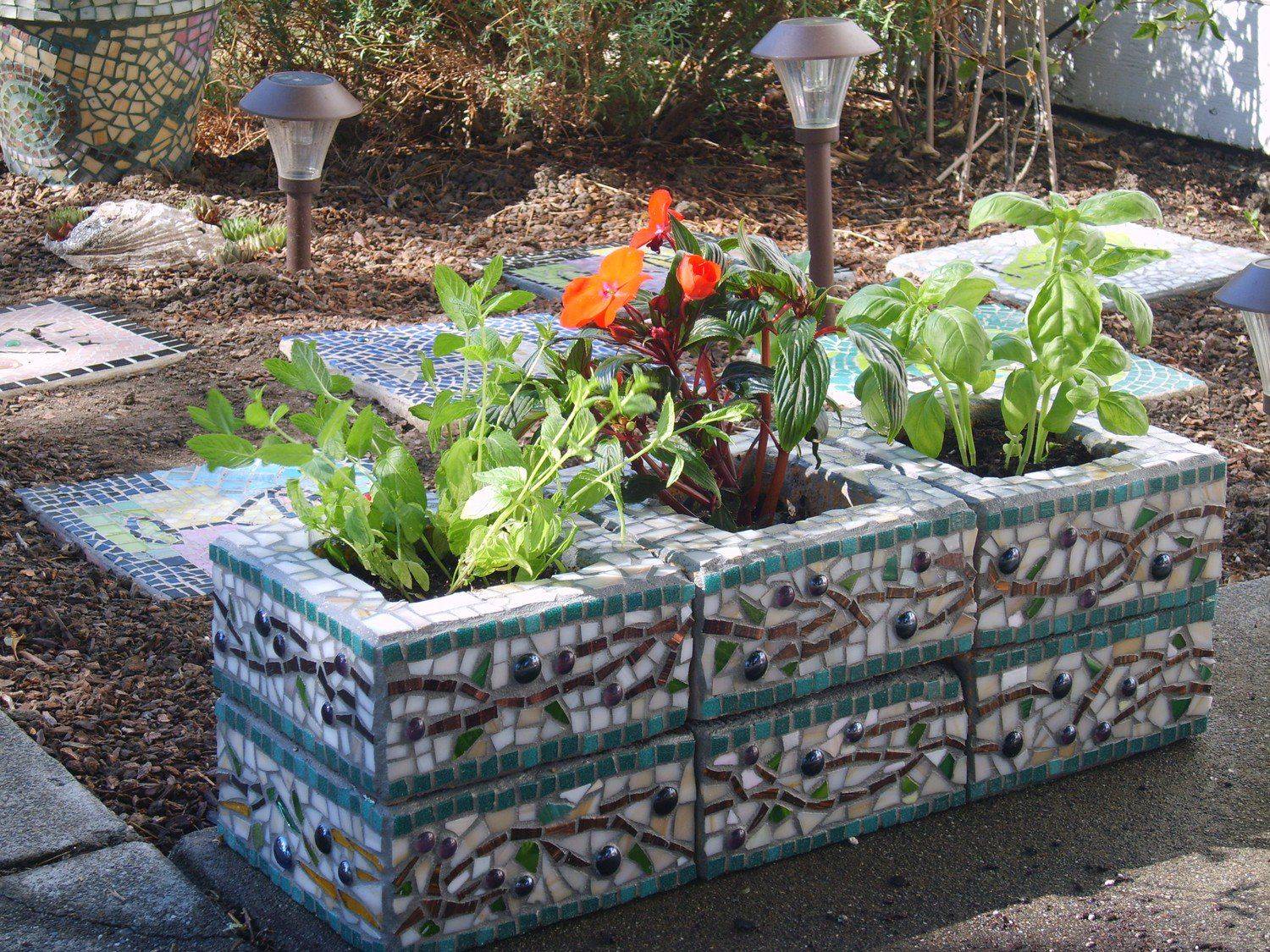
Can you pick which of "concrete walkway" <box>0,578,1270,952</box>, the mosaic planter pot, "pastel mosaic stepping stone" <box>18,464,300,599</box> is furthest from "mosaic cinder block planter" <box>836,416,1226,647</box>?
the mosaic planter pot

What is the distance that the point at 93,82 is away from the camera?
756 cm

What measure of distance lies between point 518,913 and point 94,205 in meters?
5.66

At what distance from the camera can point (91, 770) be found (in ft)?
10.1

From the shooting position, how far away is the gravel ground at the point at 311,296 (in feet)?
10.9

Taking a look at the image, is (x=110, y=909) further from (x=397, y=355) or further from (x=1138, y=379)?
(x=1138, y=379)

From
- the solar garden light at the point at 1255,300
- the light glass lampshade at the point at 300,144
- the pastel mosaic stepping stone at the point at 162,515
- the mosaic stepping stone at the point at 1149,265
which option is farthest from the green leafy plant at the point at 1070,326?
the light glass lampshade at the point at 300,144

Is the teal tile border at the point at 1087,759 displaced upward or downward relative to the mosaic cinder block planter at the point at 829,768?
downward

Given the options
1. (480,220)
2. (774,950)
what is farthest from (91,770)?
(480,220)

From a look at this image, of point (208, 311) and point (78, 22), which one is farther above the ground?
point (78, 22)

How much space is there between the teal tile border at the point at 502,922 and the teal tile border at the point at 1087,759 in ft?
2.08

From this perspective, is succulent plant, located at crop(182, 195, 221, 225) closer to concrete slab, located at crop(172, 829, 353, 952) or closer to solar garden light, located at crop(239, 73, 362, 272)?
solar garden light, located at crop(239, 73, 362, 272)

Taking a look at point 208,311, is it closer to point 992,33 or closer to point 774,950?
point 774,950

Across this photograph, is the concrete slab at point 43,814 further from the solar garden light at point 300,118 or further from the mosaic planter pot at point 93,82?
the mosaic planter pot at point 93,82

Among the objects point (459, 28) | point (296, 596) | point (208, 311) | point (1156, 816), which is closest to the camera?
point (296, 596)
